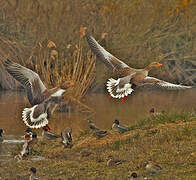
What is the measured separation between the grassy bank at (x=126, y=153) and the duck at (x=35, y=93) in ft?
2.92

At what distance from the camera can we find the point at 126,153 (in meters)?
11.1

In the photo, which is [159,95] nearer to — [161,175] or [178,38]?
[178,38]

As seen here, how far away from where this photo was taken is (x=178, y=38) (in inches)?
868

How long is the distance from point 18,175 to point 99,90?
38.2 feet

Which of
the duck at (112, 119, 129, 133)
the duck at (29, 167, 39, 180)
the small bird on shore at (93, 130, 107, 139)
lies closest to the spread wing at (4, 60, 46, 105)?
the duck at (29, 167, 39, 180)

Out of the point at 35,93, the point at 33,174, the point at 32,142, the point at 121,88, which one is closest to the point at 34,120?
the point at 35,93

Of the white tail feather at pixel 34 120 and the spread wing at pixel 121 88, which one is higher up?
the spread wing at pixel 121 88

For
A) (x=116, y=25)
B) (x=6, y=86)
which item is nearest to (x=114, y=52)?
(x=116, y=25)

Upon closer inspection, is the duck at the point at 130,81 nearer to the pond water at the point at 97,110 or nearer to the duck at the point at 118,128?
the pond water at the point at 97,110

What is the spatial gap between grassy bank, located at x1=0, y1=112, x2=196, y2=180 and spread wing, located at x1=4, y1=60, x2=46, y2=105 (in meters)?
1.33

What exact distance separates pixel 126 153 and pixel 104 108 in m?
7.47

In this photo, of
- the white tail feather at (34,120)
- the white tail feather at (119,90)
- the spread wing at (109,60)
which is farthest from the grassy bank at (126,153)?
the spread wing at (109,60)

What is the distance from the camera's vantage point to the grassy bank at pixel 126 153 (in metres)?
9.80

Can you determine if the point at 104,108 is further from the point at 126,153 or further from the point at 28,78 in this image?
the point at 28,78
